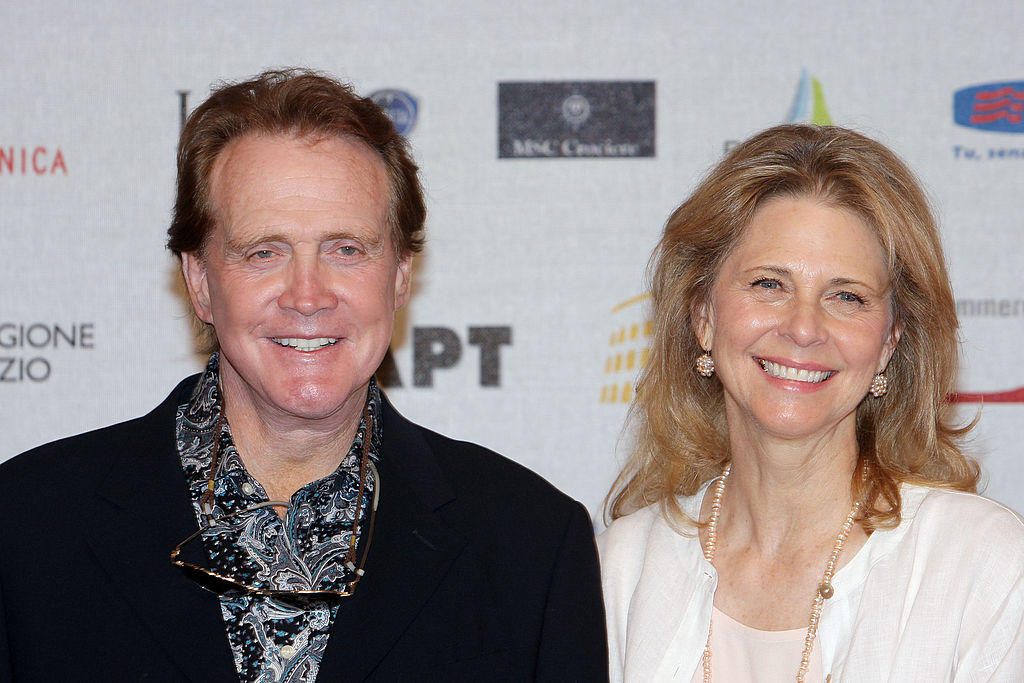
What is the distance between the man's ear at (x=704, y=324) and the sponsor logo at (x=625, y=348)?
0.62m

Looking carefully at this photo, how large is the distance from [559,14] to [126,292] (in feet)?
4.46

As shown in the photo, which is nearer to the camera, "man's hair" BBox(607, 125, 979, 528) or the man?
the man

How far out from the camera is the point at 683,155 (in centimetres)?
291

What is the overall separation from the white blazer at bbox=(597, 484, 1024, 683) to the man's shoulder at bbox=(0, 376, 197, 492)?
3.18 ft

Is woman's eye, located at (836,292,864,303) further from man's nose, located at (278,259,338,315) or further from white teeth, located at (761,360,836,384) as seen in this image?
man's nose, located at (278,259,338,315)

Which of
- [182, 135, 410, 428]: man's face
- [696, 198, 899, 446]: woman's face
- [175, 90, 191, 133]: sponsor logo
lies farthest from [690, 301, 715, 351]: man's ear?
[175, 90, 191, 133]: sponsor logo

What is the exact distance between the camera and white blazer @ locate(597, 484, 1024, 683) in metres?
1.88

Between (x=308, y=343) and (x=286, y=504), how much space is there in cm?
27

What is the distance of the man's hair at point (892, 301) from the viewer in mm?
2096

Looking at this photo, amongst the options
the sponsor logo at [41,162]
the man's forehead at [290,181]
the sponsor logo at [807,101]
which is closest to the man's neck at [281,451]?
the man's forehead at [290,181]

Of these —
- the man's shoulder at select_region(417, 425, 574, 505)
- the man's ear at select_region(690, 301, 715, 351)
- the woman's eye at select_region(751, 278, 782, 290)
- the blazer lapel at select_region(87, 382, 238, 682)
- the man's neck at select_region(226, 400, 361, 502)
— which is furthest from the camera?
the man's ear at select_region(690, 301, 715, 351)

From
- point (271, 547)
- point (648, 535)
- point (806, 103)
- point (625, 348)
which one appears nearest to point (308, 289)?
point (271, 547)

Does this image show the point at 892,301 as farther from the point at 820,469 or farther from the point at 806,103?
the point at 806,103

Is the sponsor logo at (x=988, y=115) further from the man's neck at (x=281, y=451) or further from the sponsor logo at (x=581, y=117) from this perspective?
the man's neck at (x=281, y=451)
